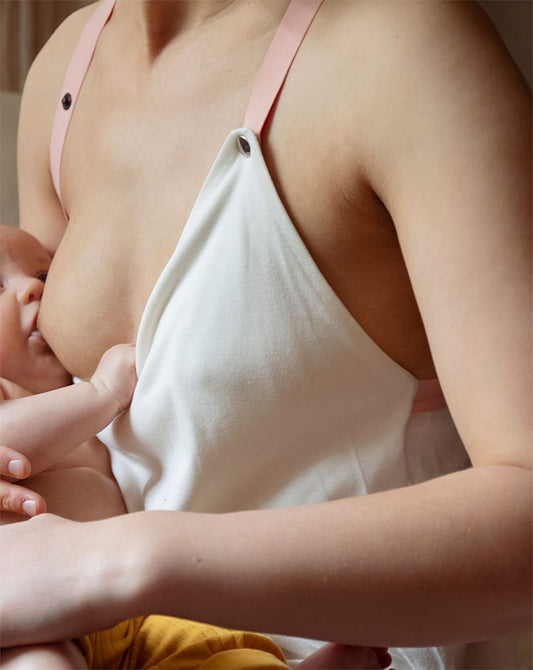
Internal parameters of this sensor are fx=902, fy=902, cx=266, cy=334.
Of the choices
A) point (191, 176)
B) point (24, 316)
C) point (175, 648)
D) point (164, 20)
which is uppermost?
point (164, 20)

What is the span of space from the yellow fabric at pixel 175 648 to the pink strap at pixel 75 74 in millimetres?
507

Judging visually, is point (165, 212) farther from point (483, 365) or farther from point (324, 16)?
point (483, 365)

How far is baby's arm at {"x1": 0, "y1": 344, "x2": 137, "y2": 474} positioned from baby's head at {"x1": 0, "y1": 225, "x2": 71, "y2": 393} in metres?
0.14

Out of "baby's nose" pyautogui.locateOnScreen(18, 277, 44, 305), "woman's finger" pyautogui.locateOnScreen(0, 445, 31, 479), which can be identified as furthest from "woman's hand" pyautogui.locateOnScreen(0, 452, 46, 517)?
"baby's nose" pyautogui.locateOnScreen(18, 277, 44, 305)

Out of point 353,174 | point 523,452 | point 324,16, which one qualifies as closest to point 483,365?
point 523,452

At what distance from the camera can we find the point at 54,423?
75 cm

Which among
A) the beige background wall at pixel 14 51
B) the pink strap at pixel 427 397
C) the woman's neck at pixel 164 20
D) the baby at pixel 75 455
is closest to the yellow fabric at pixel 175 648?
the baby at pixel 75 455

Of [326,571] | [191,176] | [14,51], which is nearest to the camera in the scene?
[326,571]

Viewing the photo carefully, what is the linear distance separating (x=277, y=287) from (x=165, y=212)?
0.14 meters

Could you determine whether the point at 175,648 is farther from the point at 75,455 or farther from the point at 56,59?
the point at 56,59

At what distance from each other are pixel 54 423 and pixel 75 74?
395mm

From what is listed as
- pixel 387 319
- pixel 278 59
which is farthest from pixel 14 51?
pixel 387 319

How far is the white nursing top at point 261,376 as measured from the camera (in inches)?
26.2

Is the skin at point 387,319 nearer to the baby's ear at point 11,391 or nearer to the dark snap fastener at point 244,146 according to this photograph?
the dark snap fastener at point 244,146
